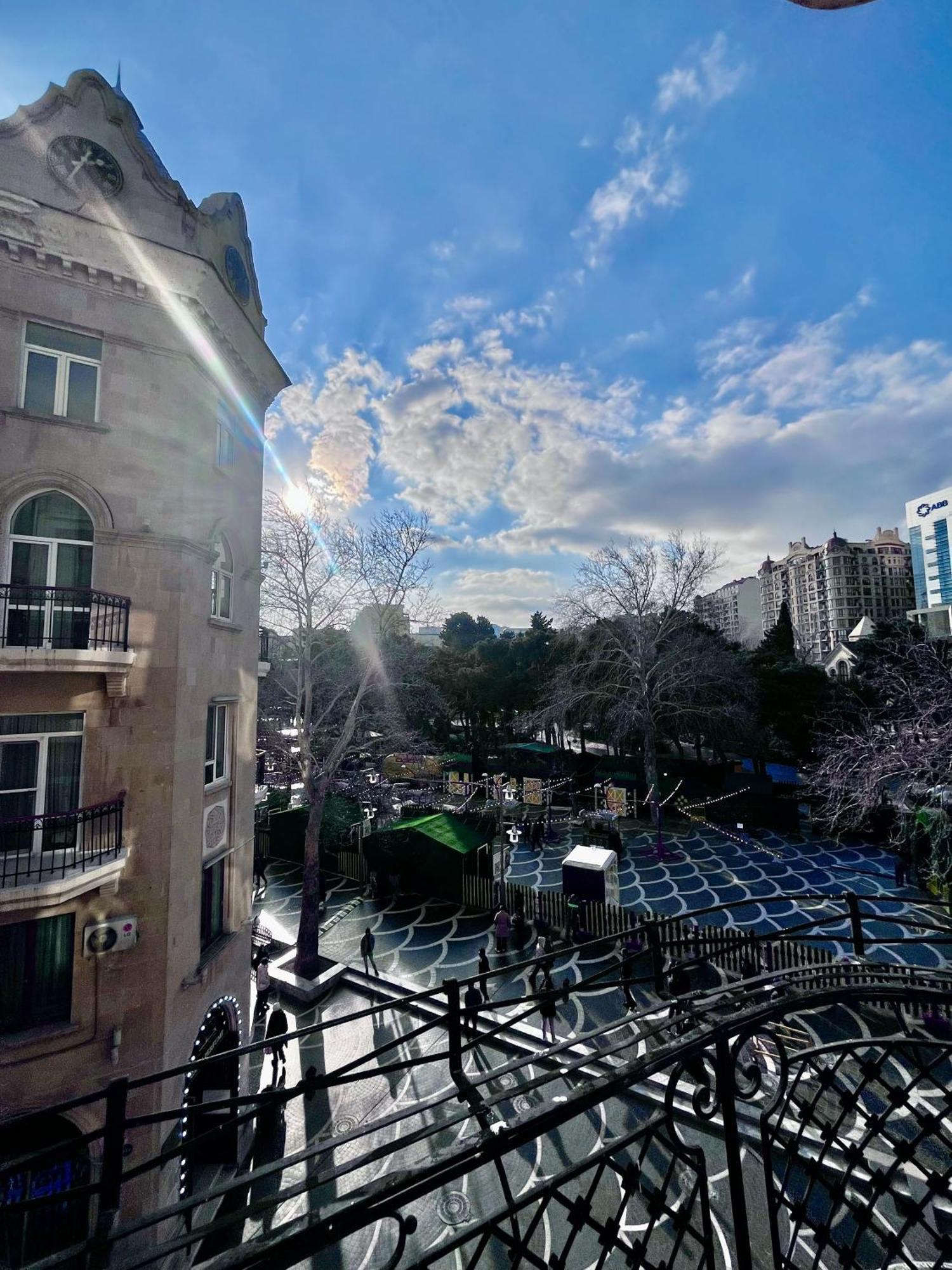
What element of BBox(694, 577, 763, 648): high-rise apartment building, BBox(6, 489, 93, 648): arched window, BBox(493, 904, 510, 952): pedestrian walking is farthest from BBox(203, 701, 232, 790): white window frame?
BBox(694, 577, 763, 648): high-rise apartment building

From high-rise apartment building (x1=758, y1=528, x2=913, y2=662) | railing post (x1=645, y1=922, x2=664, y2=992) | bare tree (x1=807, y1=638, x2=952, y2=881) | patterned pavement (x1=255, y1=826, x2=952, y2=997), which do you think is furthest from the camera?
high-rise apartment building (x1=758, y1=528, x2=913, y2=662)

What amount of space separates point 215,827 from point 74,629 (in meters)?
4.14

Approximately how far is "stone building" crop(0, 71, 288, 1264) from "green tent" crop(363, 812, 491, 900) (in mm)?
9920

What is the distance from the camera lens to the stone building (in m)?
7.47

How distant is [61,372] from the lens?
8.28 meters

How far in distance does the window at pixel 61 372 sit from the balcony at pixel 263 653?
5.12 m

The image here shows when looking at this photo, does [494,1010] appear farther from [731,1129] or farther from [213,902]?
[731,1129]

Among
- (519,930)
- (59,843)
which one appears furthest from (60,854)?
(519,930)

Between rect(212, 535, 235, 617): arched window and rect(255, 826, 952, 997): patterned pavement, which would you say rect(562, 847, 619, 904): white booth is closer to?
rect(255, 826, 952, 997): patterned pavement

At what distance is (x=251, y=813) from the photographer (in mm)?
11711

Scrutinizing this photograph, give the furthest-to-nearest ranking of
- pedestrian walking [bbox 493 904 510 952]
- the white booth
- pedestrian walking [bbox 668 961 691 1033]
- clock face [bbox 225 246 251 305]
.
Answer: the white booth → pedestrian walking [bbox 493 904 510 952] → clock face [bbox 225 246 251 305] → pedestrian walking [bbox 668 961 691 1033]

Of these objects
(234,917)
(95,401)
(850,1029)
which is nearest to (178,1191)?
(234,917)

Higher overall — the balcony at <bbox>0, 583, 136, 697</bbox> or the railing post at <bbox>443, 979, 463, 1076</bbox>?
the balcony at <bbox>0, 583, 136, 697</bbox>

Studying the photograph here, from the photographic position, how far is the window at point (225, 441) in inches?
408
